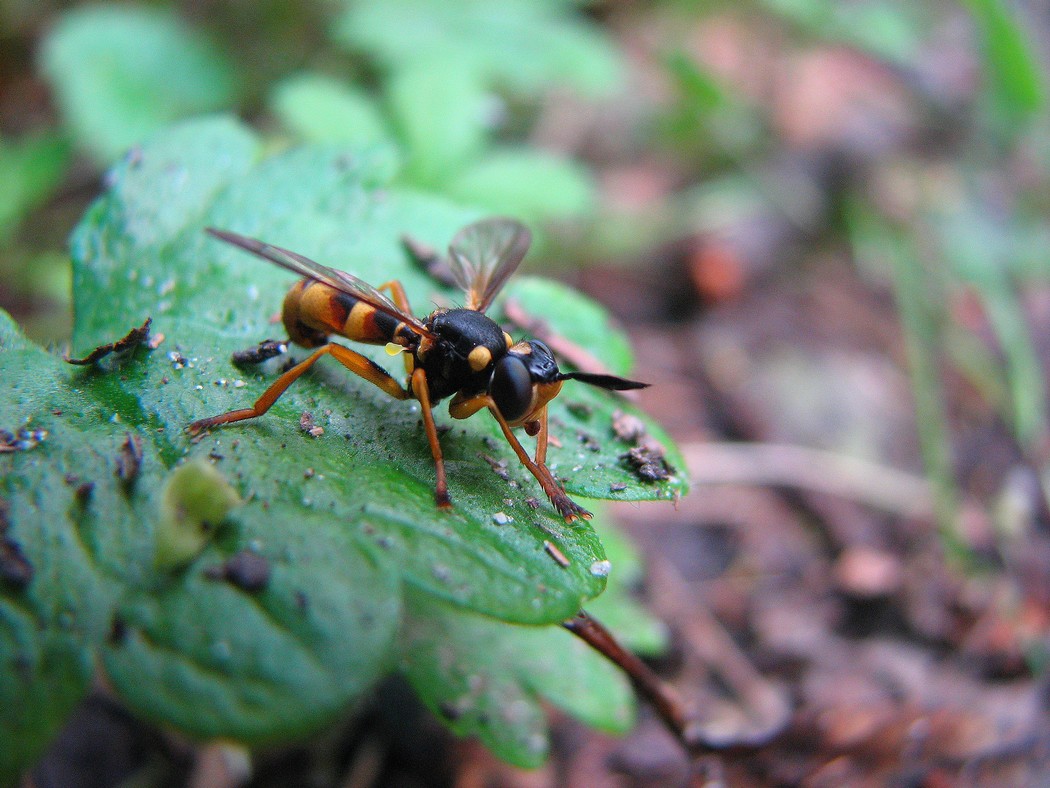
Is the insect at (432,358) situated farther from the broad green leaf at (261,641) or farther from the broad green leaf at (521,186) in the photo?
the broad green leaf at (521,186)

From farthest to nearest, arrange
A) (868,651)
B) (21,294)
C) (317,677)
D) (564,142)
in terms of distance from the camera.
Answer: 1. (564,142)
2. (21,294)
3. (868,651)
4. (317,677)

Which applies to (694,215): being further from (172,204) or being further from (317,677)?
(317,677)

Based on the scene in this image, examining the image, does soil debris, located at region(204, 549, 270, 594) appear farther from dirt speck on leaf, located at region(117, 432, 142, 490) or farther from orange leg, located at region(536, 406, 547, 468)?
orange leg, located at region(536, 406, 547, 468)

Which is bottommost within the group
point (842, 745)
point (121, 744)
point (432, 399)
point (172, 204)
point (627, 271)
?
point (121, 744)

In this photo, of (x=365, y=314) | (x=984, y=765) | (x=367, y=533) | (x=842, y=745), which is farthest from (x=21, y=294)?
(x=984, y=765)

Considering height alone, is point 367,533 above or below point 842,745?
above

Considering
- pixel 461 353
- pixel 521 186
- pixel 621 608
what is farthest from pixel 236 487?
pixel 521 186

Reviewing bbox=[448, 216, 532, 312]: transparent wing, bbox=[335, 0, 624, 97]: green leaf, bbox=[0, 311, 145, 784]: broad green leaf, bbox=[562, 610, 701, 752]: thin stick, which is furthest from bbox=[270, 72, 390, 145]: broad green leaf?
bbox=[562, 610, 701, 752]: thin stick

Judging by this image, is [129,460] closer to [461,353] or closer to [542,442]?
[461,353]
